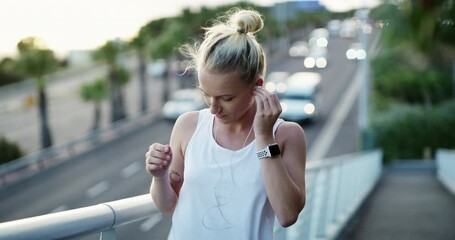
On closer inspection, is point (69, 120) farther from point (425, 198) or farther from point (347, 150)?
point (425, 198)

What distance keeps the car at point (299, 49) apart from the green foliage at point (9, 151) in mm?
36398

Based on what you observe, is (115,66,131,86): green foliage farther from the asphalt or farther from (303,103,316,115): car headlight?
the asphalt

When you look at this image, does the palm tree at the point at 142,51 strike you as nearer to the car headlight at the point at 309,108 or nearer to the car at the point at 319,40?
the car headlight at the point at 309,108

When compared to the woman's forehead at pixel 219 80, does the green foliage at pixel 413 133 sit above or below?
below

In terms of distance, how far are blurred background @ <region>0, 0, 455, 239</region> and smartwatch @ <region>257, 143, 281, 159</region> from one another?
14.2m

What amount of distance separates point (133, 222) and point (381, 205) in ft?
31.4

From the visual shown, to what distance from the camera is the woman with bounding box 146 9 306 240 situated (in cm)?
200

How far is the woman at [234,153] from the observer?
1998 mm

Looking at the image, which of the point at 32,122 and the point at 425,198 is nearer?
the point at 425,198

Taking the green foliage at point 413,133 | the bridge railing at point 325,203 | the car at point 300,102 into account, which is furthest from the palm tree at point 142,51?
the bridge railing at point 325,203

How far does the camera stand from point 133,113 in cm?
4312

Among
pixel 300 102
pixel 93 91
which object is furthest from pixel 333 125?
pixel 93 91

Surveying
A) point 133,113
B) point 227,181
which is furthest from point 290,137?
point 133,113

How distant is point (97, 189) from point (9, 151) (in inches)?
276
